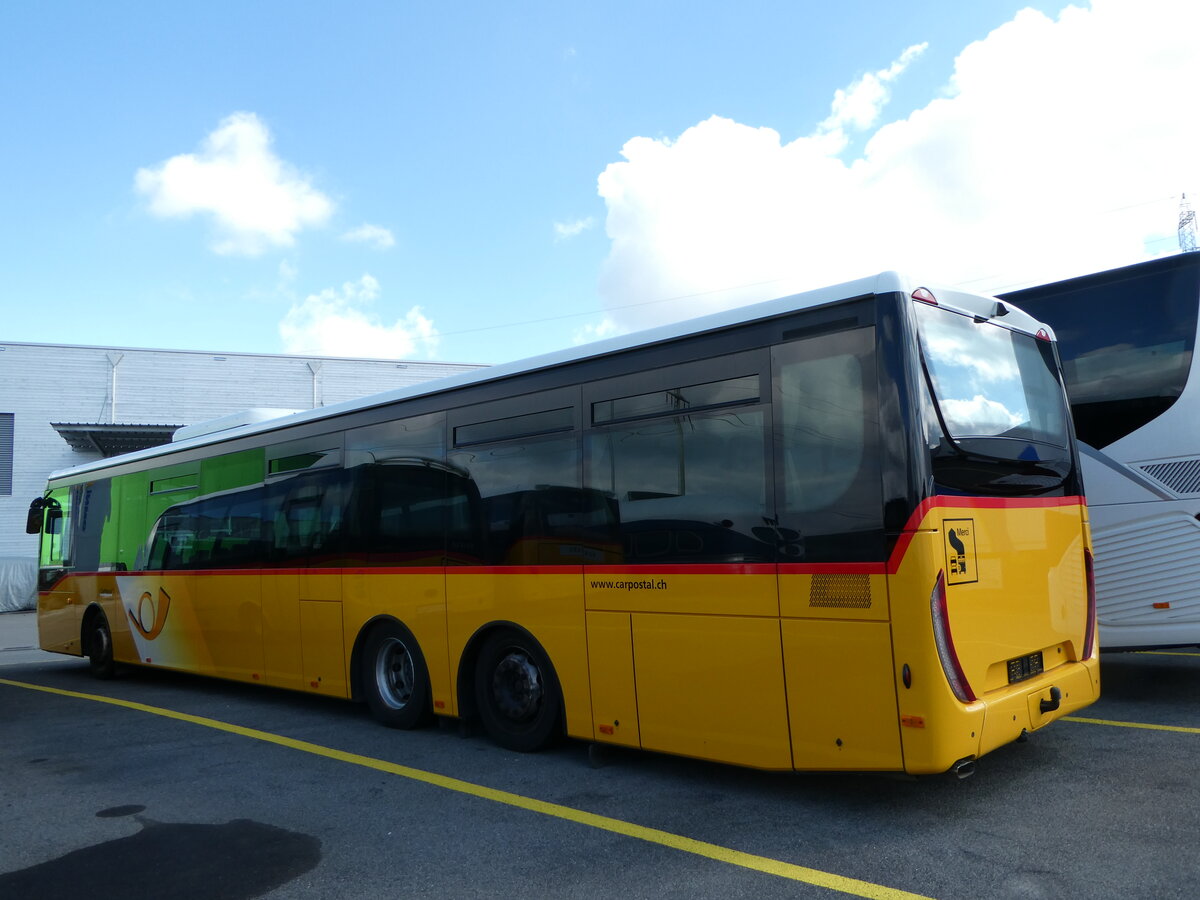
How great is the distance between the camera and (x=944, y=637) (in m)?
4.81

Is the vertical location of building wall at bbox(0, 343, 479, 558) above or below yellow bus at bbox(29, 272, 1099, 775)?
above

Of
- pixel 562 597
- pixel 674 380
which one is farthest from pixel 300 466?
pixel 674 380

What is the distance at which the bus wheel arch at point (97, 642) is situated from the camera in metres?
12.9

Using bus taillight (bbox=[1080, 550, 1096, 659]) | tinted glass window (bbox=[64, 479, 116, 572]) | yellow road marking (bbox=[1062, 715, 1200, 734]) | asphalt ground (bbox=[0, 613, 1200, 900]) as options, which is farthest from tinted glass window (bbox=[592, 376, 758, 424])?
tinted glass window (bbox=[64, 479, 116, 572])

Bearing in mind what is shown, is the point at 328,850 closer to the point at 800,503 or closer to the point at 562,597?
the point at 562,597

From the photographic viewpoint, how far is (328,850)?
509 centimetres

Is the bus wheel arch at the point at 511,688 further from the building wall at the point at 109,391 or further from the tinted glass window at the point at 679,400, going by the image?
the building wall at the point at 109,391

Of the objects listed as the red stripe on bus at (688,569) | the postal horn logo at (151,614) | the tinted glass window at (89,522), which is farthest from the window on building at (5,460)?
the red stripe on bus at (688,569)

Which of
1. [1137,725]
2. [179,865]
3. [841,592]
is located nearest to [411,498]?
[179,865]

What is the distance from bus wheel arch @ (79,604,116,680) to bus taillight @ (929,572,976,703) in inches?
460

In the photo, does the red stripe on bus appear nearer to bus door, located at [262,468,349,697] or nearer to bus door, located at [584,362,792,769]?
bus door, located at [584,362,792,769]

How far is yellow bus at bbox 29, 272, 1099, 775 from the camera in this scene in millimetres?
4945

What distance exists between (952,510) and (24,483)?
34110 millimetres

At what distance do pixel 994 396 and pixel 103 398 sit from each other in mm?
33365
